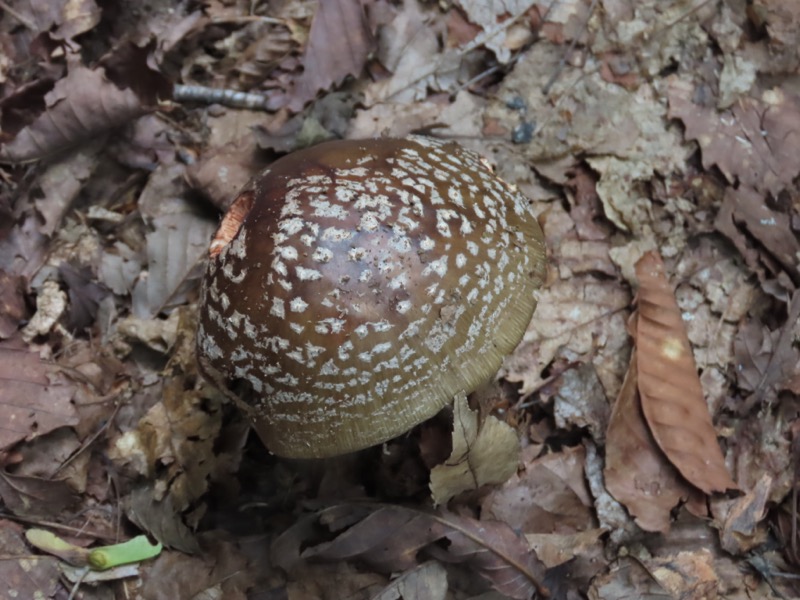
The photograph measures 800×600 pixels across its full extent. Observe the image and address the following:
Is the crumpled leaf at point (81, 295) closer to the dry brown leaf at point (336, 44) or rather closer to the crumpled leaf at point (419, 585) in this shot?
the dry brown leaf at point (336, 44)

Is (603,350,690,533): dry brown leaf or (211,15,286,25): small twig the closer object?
(603,350,690,533): dry brown leaf

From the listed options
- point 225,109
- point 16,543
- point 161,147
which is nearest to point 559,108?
point 225,109

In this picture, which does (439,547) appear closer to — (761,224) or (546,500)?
(546,500)

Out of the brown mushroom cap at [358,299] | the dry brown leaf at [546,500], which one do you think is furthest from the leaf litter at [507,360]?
the brown mushroom cap at [358,299]

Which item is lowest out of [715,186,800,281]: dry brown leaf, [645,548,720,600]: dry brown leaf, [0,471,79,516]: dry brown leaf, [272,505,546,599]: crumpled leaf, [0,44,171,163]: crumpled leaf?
[645,548,720,600]: dry brown leaf

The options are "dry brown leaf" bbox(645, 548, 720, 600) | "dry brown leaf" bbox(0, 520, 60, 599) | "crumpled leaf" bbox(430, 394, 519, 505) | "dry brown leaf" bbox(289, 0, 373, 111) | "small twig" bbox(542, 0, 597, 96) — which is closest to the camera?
"crumpled leaf" bbox(430, 394, 519, 505)

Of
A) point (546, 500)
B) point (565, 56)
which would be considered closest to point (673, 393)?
point (546, 500)

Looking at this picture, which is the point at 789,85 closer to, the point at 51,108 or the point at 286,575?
the point at 286,575

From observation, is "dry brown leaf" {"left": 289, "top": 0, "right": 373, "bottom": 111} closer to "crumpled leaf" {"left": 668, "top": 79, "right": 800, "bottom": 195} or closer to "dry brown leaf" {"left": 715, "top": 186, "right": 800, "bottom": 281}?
"crumpled leaf" {"left": 668, "top": 79, "right": 800, "bottom": 195}

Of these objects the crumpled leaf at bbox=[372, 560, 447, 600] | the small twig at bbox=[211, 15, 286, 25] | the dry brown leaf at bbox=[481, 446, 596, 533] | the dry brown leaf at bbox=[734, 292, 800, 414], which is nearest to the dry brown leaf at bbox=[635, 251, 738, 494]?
the dry brown leaf at bbox=[734, 292, 800, 414]
